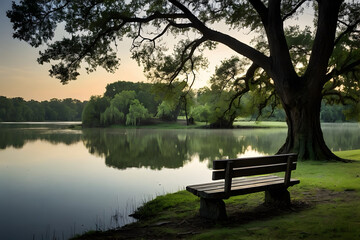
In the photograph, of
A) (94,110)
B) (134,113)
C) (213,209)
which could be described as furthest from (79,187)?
(94,110)

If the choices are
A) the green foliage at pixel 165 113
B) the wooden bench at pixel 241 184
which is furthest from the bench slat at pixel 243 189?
the green foliage at pixel 165 113

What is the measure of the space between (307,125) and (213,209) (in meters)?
9.64

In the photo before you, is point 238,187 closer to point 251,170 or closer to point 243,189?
point 243,189

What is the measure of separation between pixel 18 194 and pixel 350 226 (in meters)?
9.84

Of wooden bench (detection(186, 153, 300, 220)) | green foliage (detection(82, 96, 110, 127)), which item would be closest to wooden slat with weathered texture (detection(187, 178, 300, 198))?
wooden bench (detection(186, 153, 300, 220))

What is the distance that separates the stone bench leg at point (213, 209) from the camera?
16.9 feet

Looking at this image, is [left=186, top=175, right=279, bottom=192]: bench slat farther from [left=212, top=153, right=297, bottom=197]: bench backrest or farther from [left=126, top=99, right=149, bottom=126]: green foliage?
[left=126, top=99, right=149, bottom=126]: green foliage

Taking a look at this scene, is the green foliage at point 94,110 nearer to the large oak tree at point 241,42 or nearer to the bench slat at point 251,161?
the large oak tree at point 241,42

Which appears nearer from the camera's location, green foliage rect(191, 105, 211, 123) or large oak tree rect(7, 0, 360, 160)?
large oak tree rect(7, 0, 360, 160)

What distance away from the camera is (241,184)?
18.5ft

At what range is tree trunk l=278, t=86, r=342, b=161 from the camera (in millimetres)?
13086

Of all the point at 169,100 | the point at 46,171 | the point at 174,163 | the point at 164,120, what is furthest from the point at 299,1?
the point at 164,120

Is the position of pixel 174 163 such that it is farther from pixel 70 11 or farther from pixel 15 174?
pixel 70 11

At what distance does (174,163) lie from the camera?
53.6 ft
